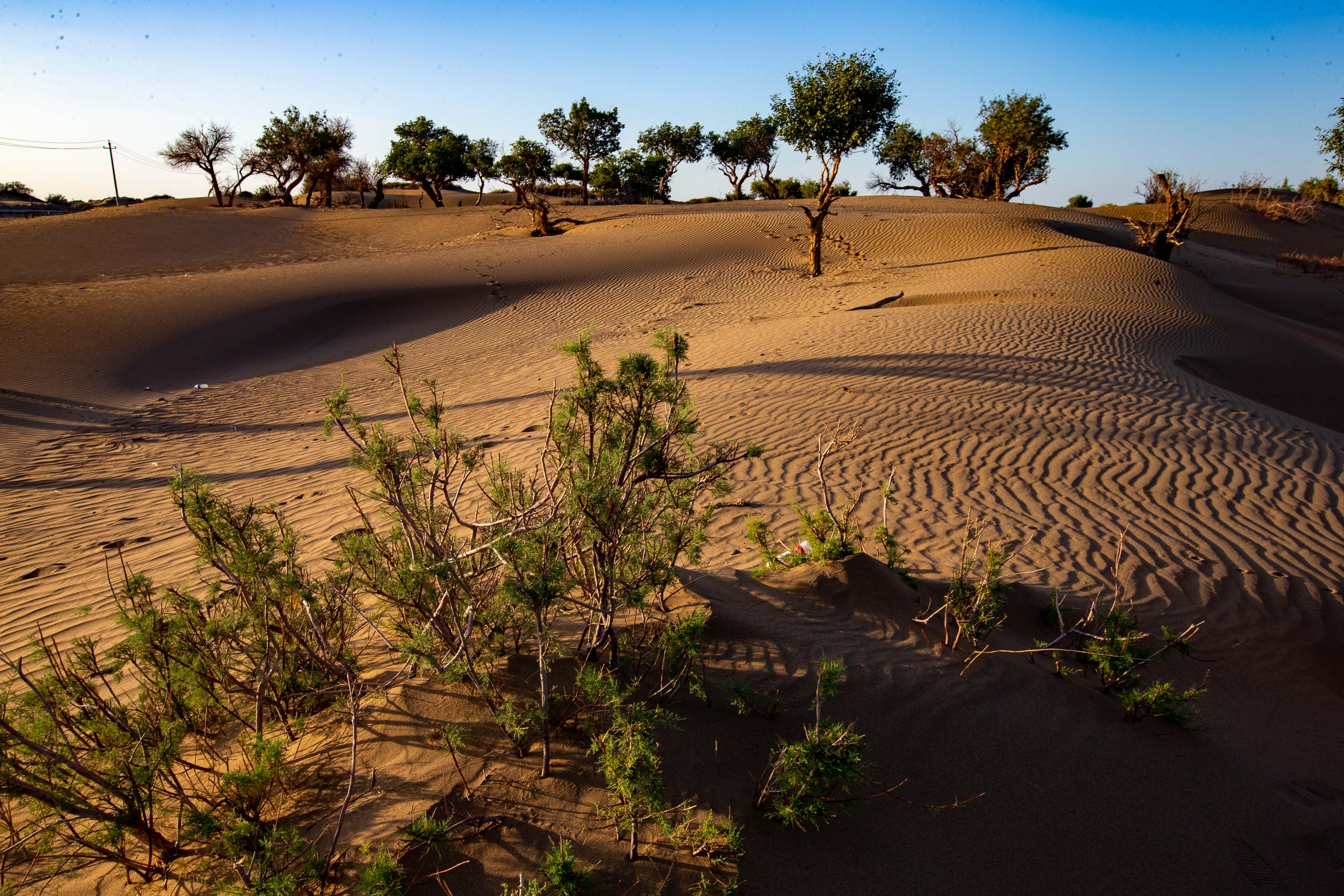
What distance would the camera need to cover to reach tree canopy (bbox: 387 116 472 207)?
38.3 meters

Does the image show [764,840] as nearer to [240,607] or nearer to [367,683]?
[367,683]

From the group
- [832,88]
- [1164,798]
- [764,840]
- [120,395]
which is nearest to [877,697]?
[764,840]

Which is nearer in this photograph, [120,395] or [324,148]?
[120,395]

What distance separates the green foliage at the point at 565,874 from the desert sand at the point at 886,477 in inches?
4.4

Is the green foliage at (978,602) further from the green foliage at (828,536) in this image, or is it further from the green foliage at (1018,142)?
the green foliage at (1018,142)

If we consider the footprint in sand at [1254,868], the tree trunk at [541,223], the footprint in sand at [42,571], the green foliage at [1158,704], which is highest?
the tree trunk at [541,223]

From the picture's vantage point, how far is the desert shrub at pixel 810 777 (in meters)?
2.25

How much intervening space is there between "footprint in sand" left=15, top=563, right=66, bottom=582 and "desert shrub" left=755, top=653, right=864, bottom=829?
560cm

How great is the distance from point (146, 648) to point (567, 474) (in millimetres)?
1631

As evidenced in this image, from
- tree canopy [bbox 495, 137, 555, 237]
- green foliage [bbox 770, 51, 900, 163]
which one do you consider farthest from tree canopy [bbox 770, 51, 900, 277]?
tree canopy [bbox 495, 137, 555, 237]

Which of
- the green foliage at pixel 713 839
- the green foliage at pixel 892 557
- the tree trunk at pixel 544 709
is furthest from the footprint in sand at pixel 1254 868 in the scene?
the tree trunk at pixel 544 709

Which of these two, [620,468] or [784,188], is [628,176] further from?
[620,468]

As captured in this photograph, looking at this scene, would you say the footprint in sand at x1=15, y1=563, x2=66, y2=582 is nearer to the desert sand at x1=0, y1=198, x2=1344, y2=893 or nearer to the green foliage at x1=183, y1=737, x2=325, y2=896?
the desert sand at x1=0, y1=198, x2=1344, y2=893

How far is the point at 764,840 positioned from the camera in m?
2.28
